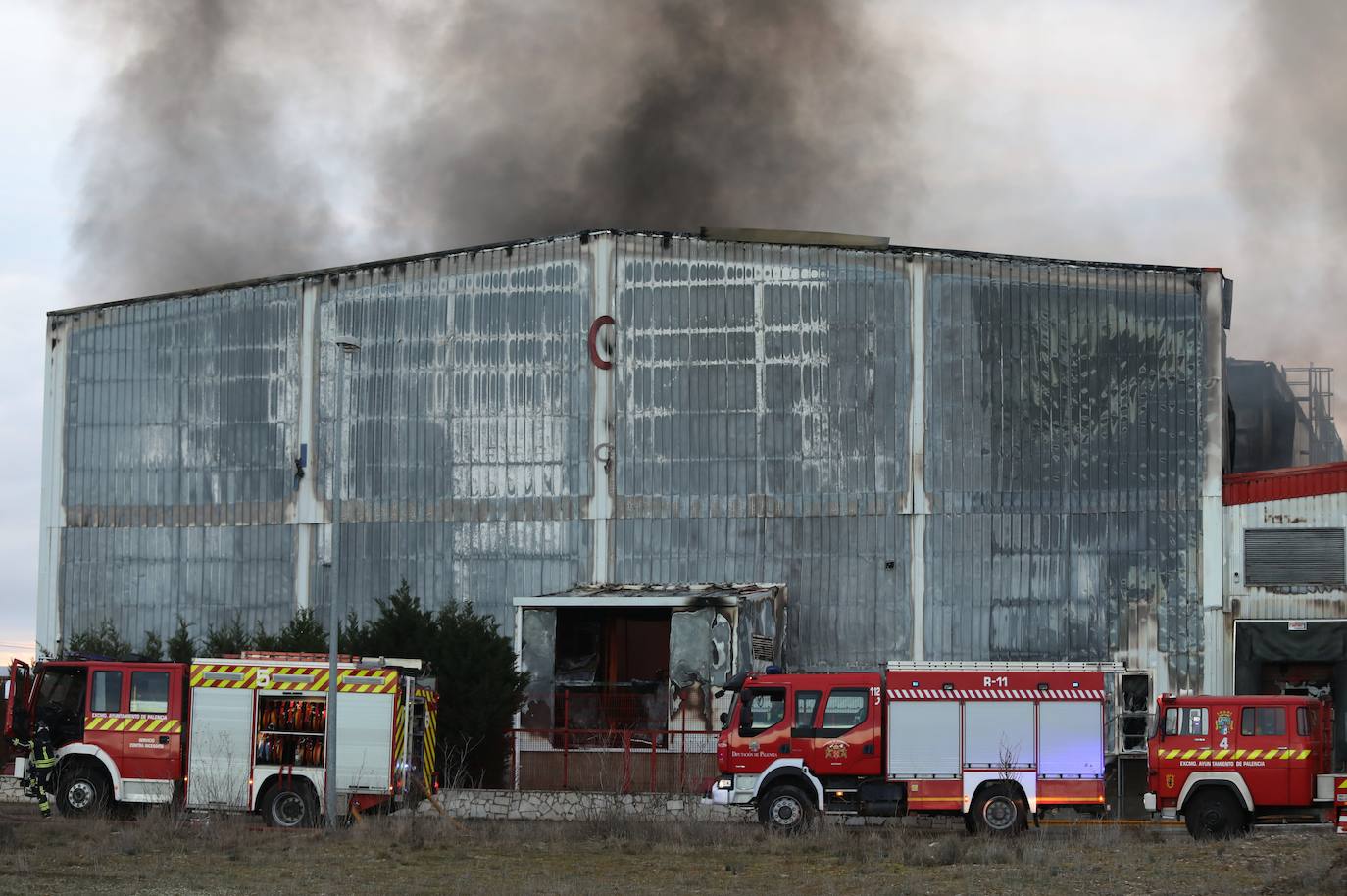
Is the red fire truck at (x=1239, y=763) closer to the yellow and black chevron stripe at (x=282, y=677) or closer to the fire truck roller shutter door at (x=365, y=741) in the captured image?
the fire truck roller shutter door at (x=365, y=741)

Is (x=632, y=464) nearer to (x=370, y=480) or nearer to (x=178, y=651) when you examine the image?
(x=370, y=480)

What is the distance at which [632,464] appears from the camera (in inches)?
1505

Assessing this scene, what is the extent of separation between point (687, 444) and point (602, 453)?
6.32 ft

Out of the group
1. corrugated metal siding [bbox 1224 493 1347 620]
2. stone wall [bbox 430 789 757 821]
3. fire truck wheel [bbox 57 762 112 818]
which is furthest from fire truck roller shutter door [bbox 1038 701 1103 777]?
fire truck wheel [bbox 57 762 112 818]

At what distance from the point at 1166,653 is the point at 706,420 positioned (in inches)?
419

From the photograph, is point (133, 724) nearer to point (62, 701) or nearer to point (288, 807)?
point (62, 701)

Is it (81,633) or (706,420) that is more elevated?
(706,420)

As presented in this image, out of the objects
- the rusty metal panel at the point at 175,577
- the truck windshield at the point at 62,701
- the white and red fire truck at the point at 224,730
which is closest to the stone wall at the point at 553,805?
the white and red fire truck at the point at 224,730

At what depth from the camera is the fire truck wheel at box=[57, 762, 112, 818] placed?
A: 2600cm

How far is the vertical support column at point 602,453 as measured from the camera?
38.3 m

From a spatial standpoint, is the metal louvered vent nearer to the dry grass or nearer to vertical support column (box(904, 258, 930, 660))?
vertical support column (box(904, 258, 930, 660))

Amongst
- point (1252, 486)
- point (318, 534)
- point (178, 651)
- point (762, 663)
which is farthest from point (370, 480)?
point (1252, 486)

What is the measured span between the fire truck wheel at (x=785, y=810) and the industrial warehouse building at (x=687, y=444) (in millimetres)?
11029

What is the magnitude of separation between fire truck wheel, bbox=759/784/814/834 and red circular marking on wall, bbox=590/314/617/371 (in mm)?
15246
